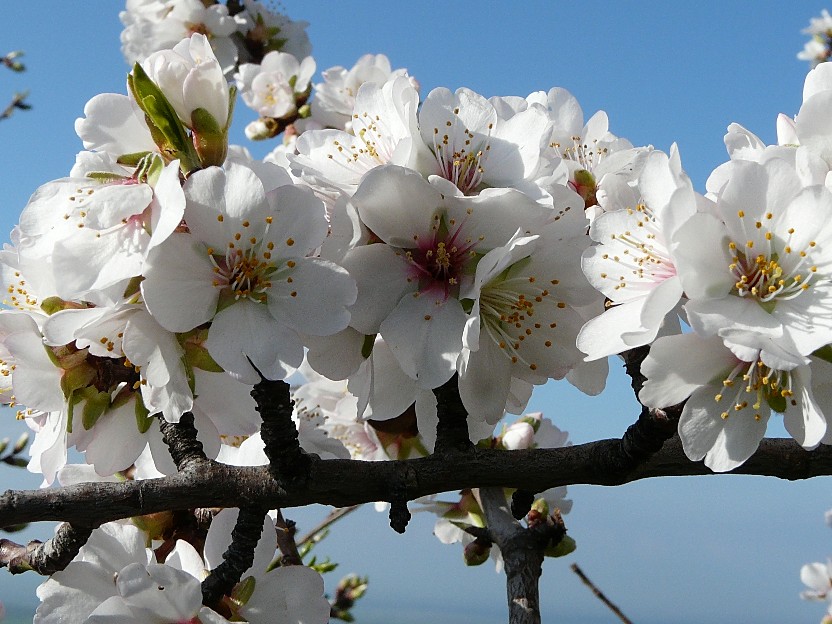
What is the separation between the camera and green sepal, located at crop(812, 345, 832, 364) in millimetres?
1243

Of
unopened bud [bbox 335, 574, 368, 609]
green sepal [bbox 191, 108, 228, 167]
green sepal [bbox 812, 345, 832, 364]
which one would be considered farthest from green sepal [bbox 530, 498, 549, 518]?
unopened bud [bbox 335, 574, 368, 609]

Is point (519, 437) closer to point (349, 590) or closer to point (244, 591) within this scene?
point (244, 591)

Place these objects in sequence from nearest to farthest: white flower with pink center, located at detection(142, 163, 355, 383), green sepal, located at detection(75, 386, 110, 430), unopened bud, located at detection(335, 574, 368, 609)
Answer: white flower with pink center, located at detection(142, 163, 355, 383)
green sepal, located at detection(75, 386, 110, 430)
unopened bud, located at detection(335, 574, 368, 609)

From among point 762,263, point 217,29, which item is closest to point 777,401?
point 762,263

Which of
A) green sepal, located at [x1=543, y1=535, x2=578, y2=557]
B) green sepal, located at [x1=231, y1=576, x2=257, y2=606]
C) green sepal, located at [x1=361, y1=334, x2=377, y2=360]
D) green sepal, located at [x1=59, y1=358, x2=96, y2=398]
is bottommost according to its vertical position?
green sepal, located at [x1=231, y1=576, x2=257, y2=606]

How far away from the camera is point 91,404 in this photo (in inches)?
59.3

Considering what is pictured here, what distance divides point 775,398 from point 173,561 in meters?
1.11

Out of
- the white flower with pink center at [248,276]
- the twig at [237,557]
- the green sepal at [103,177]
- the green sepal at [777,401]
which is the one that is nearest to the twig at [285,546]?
the twig at [237,557]

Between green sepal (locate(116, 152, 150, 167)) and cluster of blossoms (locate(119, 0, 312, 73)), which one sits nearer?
green sepal (locate(116, 152, 150, 167))

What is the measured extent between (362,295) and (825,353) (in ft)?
2.35

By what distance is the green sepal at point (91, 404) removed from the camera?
4.93ft

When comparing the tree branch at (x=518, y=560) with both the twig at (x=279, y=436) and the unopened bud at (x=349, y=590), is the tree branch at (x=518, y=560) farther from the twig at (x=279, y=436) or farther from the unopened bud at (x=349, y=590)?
the unopened bud at (x=349, y=590)

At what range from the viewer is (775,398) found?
133 centimetres

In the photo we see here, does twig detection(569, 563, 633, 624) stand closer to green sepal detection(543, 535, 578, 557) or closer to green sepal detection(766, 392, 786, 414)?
green sepal detection(543, 535, 578, 557)
